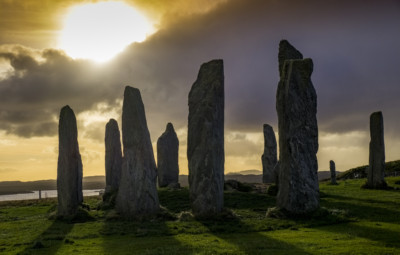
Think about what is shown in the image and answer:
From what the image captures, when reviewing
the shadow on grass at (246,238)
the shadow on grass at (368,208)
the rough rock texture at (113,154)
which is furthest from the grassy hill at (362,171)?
the shadow on grass at (246,238)

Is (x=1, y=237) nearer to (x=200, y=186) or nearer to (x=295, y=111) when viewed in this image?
(x=200, y=186)

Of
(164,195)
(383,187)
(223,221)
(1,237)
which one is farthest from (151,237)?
(383,187)

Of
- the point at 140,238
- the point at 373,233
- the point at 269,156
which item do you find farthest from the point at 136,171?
the point at 269,156

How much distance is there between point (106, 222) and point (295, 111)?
41.6 feet

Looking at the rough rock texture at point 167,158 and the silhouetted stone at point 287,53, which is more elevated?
the silhouetted stone at point 287,53

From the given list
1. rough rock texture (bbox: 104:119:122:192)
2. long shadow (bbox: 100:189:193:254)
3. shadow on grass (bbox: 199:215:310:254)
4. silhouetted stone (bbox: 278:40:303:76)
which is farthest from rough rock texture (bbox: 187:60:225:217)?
rough rock texture (bbox: 104:119:122:192)

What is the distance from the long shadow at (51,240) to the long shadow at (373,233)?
1222cm

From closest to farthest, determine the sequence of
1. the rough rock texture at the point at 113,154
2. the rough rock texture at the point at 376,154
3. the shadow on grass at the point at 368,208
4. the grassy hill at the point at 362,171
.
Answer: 1. the shadow on grass at the point at 368,208
2. the rough rock texture at the point at 376,154
3. the rough rock texture at the point at 113,154
4. the grassy hill at the point at 362,171

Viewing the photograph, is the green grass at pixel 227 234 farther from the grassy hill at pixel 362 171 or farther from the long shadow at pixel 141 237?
the grassy hill at pixel 362 171

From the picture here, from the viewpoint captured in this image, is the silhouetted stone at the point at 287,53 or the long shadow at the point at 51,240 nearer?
the long shadow at the point at 51,240

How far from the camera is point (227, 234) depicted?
2041cm

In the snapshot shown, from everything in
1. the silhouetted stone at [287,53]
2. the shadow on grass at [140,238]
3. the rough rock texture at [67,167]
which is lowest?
the shadow on grass at [140,238]

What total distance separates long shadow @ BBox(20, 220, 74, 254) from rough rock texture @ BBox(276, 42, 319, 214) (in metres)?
12.0

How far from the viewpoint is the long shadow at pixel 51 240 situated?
710 inches
